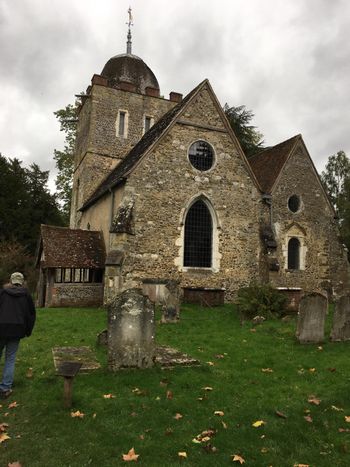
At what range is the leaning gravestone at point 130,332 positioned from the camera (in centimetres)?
776

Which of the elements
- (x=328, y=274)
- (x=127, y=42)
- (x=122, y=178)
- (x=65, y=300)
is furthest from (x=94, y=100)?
(x=328, y=274)

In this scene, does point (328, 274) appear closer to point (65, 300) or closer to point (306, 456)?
point (65, 300)

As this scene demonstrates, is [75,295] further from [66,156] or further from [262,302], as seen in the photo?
[66,156]

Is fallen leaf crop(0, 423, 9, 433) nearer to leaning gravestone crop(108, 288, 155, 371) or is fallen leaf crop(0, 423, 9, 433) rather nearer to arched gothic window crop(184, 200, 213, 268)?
leaning gravestone crop(108, 288, 155, 371)

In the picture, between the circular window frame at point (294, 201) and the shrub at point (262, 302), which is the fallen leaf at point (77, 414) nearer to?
the shrub at point (262, 302)

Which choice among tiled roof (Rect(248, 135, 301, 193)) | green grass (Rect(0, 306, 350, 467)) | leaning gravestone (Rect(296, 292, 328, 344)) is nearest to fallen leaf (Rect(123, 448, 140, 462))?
green grass (Rect(0, 306, 350, 467))

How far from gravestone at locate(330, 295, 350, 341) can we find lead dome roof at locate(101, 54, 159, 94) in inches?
984

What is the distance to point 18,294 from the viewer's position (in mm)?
7004

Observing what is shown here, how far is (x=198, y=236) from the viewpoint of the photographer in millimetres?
Answer: 19562

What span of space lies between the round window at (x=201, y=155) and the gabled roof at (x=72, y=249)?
21.0 feet

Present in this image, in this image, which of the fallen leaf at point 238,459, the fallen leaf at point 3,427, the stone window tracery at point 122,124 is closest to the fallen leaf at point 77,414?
the fallen leaf at point 3,427

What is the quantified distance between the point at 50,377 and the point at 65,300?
11456 mm

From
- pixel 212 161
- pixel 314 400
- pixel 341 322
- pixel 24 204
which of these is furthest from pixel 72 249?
pixel 24 204

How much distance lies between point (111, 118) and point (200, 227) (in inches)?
547
